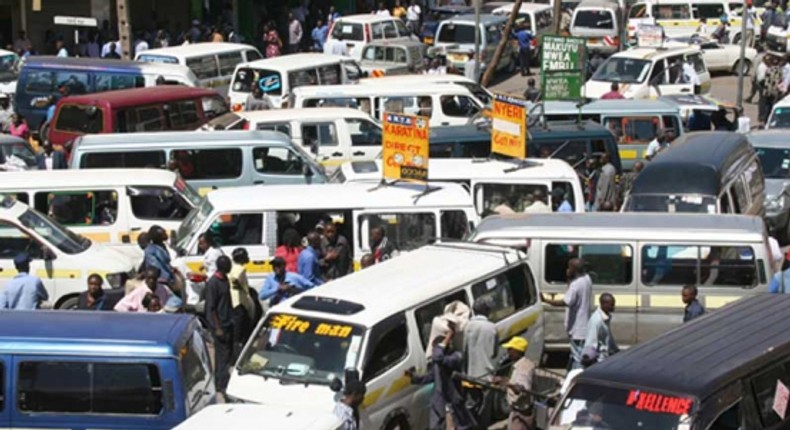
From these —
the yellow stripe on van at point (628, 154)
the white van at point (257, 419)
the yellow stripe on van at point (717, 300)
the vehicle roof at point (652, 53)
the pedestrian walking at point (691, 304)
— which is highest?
the vehicle roof at point (652, 53)

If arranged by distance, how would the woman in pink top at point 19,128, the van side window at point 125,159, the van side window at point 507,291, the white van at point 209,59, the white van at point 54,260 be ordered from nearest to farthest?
the van side window at point 507,291 < the white van at point 54,260 < the van side window at point 125,159 < the woman in pink top at point 19,128 < the white van at point 209,59

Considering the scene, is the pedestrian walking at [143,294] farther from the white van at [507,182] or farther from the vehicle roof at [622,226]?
the white van at [507,182]

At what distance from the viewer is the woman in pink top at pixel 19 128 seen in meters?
24.9

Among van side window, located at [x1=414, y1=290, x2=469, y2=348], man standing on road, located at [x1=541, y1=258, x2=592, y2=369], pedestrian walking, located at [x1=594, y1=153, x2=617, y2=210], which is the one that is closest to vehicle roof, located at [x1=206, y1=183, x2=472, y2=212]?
man standing on road, located at [x1=541, y1=258, x2=592, y2=369]

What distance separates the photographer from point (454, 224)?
16.3 metres

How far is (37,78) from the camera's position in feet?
91.0

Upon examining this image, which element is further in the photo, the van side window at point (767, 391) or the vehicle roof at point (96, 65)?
the vehicle roof at point (96, 65)

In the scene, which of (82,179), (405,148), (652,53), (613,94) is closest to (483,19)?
(652,53)

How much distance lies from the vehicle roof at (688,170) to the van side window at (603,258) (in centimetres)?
297

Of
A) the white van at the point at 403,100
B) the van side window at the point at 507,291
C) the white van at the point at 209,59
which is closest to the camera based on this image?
the van side window at the point at 507,291

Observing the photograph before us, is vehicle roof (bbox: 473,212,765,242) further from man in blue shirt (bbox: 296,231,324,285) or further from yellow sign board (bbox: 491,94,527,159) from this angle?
yellow sign board (bbox: 491,94,527,159)

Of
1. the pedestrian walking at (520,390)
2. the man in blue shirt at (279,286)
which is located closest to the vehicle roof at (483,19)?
the man in blue shirt at (279,286)

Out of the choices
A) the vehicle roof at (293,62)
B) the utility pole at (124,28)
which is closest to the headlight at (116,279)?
the vehicle roof at (293,62)

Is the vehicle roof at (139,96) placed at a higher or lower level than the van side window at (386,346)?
higher
